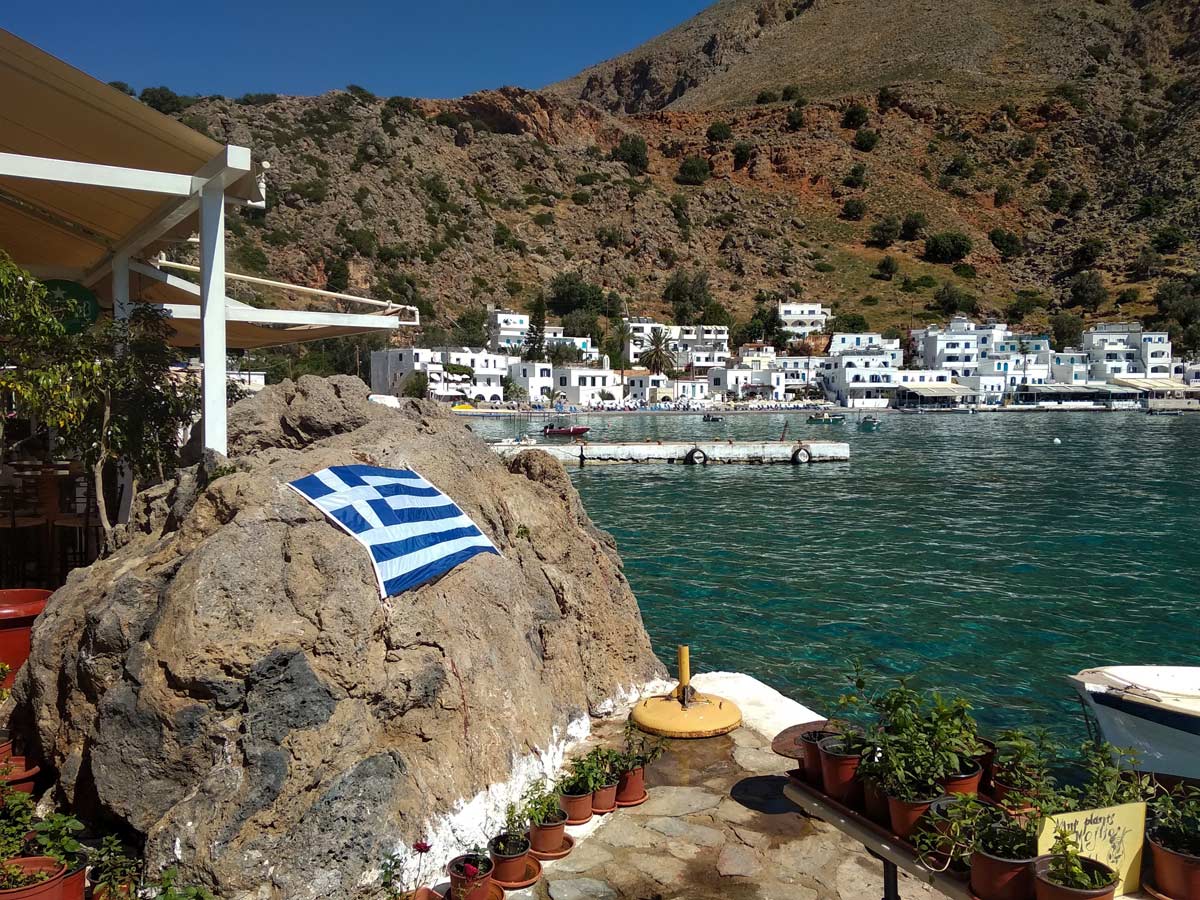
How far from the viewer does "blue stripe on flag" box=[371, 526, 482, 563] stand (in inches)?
212

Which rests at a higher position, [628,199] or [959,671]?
[628,199]

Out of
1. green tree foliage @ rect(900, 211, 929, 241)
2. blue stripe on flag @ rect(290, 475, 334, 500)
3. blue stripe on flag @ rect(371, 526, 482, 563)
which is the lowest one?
blue stripe on flag @ rect(371, 526, 482, 563)

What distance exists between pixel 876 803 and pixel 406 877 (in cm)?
254

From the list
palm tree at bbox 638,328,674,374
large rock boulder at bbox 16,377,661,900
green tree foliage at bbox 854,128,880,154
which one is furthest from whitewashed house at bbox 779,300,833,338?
large rock boulder at bbox 16,377,661,900

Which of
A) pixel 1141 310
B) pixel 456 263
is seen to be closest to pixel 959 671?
pixel 456 263

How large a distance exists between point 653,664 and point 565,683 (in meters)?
A: 1.69

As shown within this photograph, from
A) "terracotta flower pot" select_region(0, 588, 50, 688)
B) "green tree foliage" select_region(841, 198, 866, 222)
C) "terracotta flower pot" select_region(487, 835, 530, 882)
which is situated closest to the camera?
"terracotta flower pot" select_region(487, 835, 530, 882)

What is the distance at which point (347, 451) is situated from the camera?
643cm

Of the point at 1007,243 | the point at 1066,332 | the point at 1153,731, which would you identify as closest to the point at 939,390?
the point at 1066,332

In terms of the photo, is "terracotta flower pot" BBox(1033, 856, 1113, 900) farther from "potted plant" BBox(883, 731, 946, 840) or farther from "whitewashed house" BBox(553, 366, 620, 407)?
"whitewashed house" BBox(553, 366, 620, 407)

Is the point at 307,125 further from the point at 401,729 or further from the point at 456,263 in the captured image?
the point at 401,729

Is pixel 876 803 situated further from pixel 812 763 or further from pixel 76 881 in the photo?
pixel 76 881

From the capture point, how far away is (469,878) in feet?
14.3

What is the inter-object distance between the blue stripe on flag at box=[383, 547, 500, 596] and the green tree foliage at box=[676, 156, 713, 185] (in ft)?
477
